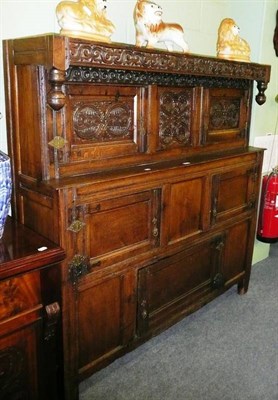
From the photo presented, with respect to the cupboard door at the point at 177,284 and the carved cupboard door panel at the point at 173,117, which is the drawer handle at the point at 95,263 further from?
the carved cupboard door panel at the point at 173,117

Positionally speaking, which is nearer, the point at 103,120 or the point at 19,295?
the point at 19,295

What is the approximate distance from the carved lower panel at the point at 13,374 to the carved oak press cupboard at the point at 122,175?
8.7 inches

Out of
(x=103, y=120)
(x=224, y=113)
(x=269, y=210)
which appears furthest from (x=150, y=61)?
(x=269, y=210)

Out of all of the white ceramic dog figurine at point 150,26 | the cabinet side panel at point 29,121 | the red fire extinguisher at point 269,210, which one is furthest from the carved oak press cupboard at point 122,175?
the red fire extinguisher at point 269,210

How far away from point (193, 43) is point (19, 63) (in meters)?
1.40

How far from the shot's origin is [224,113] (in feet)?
7.73

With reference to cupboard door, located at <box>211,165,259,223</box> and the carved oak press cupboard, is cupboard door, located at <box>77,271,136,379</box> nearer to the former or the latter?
the carved oak press cupboard

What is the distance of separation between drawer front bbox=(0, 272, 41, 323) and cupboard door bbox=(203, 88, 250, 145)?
1.33m

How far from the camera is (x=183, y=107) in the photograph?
205 cm

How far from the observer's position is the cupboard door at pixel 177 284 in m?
1.97

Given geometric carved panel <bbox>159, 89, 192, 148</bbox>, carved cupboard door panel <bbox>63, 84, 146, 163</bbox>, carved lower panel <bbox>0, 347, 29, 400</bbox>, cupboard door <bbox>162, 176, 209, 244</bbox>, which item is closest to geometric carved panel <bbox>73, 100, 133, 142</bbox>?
carved cupboard door panel <bbox>63, 84, 146, 163</bbox>

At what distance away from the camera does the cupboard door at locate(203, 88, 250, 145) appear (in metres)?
2.22

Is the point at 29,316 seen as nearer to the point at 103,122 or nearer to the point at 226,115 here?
the point at 103,122

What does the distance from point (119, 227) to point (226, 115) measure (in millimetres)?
1139
